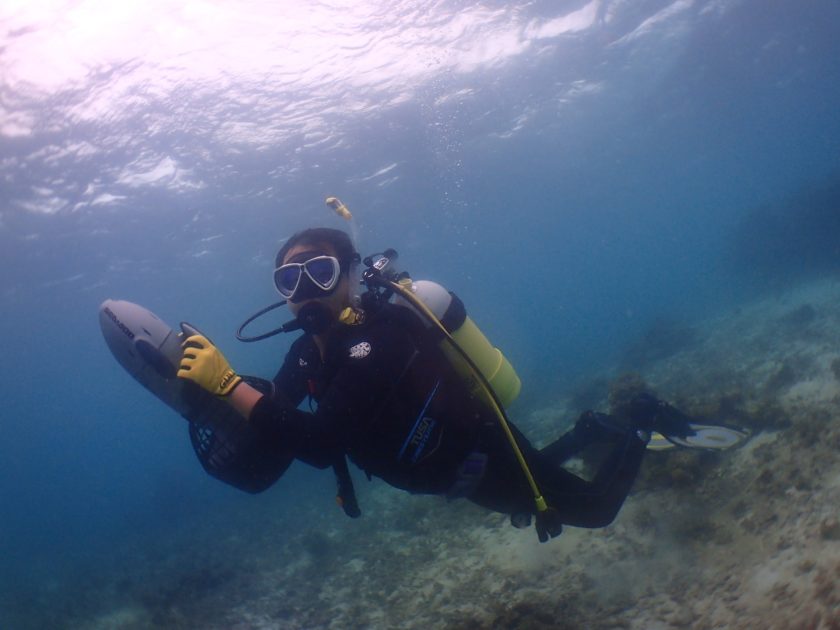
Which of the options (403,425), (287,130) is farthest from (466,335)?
(287,130)

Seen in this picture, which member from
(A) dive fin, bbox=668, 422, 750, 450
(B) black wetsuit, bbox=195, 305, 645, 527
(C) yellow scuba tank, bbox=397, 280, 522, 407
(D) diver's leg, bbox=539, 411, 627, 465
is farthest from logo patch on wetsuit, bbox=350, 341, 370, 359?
(A) dive fin, bbox=668, 422, 750, 450

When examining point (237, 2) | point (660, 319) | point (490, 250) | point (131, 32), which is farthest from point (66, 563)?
point (490, 250)

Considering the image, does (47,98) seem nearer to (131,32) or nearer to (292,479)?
(131,32)

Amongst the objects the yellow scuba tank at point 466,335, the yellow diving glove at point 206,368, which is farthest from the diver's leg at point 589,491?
the yellow diving glove at point 206,368

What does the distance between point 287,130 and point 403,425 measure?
56.5ft

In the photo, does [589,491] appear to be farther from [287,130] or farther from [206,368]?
[287,130]

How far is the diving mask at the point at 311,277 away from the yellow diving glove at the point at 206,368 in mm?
741

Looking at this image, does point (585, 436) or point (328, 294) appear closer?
point (328, 294)

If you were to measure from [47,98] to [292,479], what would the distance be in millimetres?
15762

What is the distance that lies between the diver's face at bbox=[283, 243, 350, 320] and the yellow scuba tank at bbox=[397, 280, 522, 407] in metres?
0.48

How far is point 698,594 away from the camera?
503cm

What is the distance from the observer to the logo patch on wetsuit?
337 centimetres

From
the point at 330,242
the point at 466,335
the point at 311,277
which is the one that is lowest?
the point at 466,335

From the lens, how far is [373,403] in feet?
11.2
